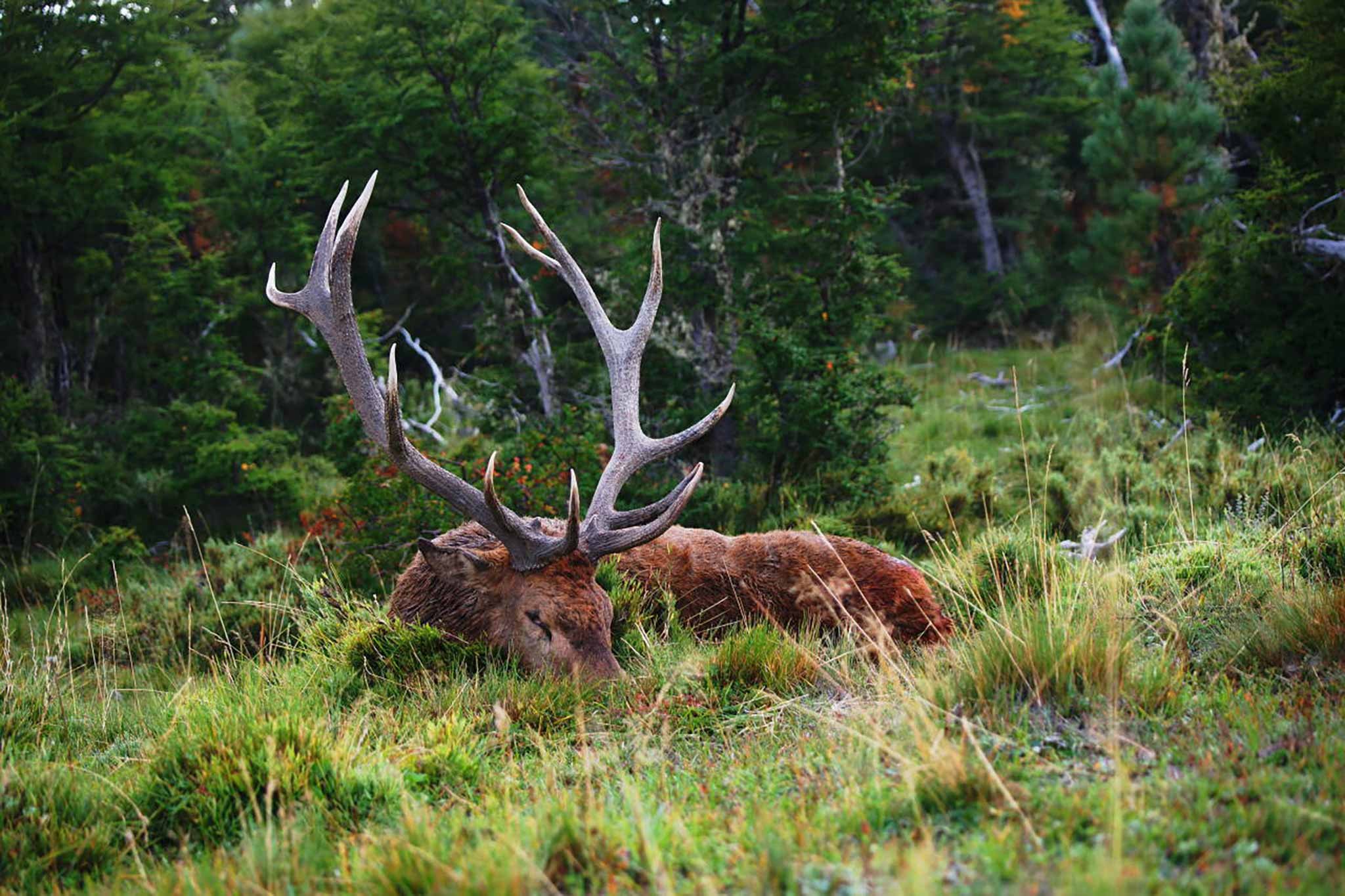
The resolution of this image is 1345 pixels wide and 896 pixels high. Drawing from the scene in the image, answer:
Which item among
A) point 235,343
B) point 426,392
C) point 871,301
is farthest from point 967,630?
point 235,343

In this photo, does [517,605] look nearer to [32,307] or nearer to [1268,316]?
[1268,316]

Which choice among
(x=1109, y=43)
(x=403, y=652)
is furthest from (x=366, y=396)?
(x=1109, y=43)

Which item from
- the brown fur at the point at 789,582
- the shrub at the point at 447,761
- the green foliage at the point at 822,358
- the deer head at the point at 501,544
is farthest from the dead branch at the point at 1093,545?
the shrub at the point at 447,761

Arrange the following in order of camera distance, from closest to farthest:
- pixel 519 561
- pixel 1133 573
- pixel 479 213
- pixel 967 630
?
1. pixel 967 630
2. pixel 519 561
3. pixel 1133 573
4. pixel 479 213

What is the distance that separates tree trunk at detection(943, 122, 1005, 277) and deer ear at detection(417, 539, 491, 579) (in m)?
14.6

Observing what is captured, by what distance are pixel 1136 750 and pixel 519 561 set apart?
2.70 meters

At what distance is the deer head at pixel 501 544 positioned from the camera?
455 cm

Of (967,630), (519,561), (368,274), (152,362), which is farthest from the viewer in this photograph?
(368,274)

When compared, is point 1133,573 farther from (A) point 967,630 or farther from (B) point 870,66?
(B) point 870,66

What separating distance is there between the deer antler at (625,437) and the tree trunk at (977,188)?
44.1 ft

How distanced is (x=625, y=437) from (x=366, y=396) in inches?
51.5

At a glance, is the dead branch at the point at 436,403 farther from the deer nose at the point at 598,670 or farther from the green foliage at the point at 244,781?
the green foliage at the point at 244,781

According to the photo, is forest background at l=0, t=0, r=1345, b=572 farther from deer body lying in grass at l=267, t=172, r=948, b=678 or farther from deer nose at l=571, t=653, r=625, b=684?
deer nose at l=571, t=653, r=625, b=684

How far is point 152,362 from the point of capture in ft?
42.7
